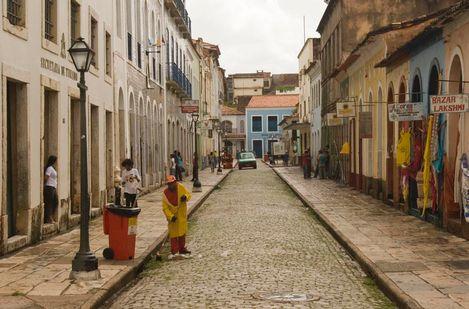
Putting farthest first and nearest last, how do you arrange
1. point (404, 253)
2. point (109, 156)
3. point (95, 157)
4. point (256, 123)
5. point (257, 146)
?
1. point (257, 146)
2. point (256, 123)
3. point (109, 156)
4. point (95, 157)
5. point (404, 253)

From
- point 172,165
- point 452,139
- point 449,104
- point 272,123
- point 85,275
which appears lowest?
point 85,275

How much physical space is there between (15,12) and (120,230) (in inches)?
172

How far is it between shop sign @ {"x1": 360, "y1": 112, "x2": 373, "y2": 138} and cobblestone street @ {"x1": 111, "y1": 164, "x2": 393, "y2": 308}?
5.69 meters

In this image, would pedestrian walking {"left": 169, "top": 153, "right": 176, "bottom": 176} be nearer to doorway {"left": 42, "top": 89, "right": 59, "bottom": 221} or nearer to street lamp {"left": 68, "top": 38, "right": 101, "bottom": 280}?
doorway {"left": 42, "top": 89, "right": 59, "bottom": 221}

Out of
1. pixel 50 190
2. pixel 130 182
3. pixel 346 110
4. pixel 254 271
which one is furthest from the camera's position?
pixel 346 110

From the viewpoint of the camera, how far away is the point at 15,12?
12.6m

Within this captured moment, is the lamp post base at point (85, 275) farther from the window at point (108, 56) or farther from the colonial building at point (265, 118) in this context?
the colonial building at point (265, 118)

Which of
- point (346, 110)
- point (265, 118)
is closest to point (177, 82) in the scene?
point (346, 110)

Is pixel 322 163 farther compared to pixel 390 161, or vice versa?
pixel 322 163

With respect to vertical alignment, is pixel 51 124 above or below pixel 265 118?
below

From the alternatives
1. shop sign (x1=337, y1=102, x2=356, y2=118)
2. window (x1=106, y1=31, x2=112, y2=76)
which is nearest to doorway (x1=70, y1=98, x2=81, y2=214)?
window (x1=106, y1=31, x2=112, y2=76)

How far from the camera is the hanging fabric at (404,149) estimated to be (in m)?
17.1

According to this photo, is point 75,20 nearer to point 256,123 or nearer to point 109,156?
point 109,156

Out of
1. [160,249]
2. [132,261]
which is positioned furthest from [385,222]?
[132,261]
